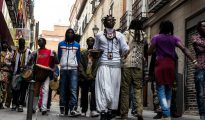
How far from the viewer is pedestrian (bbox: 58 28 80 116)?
29.4ft

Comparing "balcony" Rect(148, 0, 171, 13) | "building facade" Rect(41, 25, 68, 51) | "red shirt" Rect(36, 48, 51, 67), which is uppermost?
A: "building facade" Rect(41, 25, 68, 51)

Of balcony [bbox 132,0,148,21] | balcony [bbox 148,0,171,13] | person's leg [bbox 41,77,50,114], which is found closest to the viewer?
person's leg [bbox 41,77,50,114]

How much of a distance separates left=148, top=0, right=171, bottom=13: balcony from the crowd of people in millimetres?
6943

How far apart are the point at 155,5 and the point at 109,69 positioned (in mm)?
9892

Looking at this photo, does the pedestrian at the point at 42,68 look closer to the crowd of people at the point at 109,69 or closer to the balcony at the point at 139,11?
the crowd of people at the point at 109,69

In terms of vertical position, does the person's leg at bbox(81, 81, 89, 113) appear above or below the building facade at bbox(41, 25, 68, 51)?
below

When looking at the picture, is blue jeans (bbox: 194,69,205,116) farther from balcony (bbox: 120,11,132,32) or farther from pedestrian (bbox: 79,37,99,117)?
balcony (bbox: 120,11,132,32)

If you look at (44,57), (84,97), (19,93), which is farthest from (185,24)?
(19,93)

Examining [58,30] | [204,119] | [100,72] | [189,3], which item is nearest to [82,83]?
[100,72]

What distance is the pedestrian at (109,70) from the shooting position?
7.07m

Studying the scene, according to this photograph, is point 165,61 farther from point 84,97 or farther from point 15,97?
point 15,97

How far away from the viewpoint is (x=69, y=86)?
906 cm

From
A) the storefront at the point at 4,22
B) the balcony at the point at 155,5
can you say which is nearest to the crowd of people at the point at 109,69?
the balcony at the point at 155,5

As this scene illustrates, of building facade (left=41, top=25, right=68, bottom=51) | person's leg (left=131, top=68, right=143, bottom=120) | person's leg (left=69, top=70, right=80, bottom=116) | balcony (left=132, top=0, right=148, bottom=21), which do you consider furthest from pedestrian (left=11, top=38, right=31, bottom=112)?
building facade (left=41, top=25, right=68, bottom=51)
